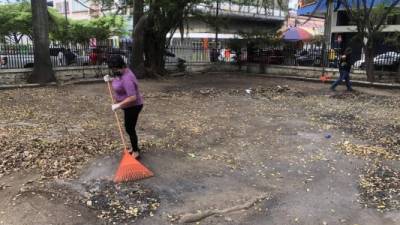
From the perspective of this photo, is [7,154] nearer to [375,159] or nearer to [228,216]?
[228,216]

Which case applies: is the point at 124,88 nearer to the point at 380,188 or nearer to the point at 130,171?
the point at 130,171

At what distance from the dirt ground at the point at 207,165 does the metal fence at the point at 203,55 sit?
4974mm

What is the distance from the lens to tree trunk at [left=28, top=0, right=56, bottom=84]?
15844mm

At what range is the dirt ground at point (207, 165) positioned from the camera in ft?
16.4

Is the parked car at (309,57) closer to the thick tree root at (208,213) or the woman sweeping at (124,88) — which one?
the woman sweeping at (124,88)

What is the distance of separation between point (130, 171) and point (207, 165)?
1309mm

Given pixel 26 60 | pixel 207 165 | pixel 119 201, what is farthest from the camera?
pixel 26 60

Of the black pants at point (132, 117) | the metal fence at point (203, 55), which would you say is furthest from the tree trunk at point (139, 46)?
the black pants at point (132, 117)

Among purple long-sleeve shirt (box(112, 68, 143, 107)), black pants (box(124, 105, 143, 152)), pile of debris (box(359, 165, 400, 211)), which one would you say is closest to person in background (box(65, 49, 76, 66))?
black pants (box(124, 105, 143, 152))

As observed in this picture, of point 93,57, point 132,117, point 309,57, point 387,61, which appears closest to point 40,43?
point 93,57

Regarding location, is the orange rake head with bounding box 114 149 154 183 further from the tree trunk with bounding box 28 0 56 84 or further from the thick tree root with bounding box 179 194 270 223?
the tree trunk with bounding box 28 0 56 84

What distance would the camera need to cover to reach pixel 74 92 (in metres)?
14.6

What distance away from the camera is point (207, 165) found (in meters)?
6.64

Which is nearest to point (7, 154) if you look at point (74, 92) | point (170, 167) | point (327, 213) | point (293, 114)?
point (170, 167)
